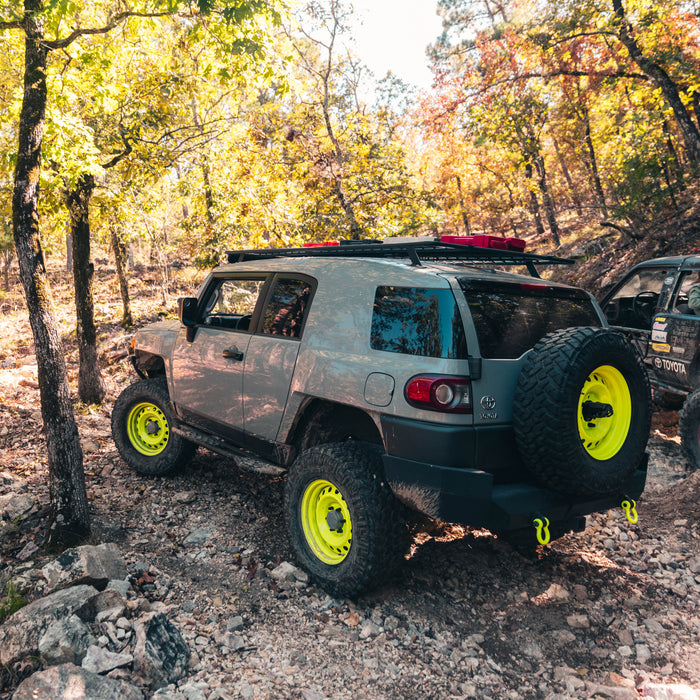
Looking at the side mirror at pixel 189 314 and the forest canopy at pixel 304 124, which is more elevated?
the forest canopy at pixel 304 124

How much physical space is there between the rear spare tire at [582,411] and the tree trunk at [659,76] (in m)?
9.93

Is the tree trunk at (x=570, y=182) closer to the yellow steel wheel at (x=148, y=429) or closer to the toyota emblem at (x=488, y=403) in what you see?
the yellow steel wheel at (x=148, y=429)

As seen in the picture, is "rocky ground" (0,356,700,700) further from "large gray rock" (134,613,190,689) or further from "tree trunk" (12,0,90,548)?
"tree trunk" (12,0,90,548)

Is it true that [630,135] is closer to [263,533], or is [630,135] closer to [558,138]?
[558,138]

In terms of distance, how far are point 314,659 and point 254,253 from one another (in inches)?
127

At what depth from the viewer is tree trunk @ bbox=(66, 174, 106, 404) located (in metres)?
8.42

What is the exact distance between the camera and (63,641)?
2.63 m

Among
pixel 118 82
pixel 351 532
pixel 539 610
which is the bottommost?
pixel 539 610

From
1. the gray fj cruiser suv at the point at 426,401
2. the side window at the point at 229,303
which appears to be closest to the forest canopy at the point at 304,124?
the side window at the point at 229,303

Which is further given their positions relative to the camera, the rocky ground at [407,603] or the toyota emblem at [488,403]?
the toyota emblem at [488,403]

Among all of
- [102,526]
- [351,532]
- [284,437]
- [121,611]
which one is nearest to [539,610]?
[351,532]

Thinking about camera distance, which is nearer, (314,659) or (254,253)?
(314,659)

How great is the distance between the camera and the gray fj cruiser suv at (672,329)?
5191 mm

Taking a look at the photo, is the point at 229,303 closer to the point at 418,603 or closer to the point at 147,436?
the point at 147,436
